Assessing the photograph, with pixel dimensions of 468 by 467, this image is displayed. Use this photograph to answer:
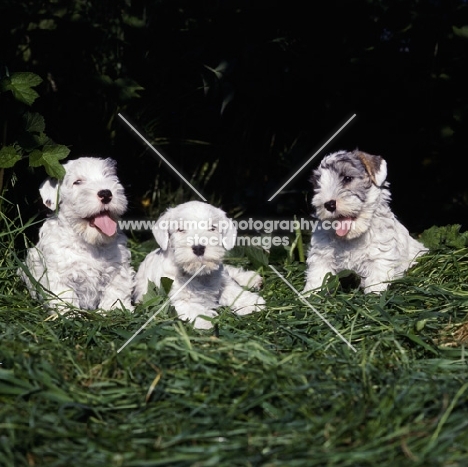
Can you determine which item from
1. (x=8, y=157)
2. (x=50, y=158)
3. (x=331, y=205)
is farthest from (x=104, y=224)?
(x=331, y=205)

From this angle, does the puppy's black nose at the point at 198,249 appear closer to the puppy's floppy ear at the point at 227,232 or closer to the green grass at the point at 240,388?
the puppy's floppy ear at the point at 227,232

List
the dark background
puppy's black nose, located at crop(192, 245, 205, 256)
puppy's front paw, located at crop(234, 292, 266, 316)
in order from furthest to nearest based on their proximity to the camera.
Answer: the dark background, puppy's front paw, located at crop(234, 292, 266, 316), puppy's black nose, located at crop(192, 245, 205, 256)

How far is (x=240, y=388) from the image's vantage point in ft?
14.7

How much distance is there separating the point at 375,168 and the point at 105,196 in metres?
2.28

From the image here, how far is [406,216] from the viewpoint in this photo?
9203 mm

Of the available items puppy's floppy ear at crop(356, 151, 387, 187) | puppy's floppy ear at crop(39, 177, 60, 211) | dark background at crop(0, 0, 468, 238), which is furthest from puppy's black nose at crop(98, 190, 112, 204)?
puppy's floppy ear at crop(356, 151, 387, 187)

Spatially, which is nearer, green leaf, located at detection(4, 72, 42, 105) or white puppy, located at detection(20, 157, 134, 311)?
white puppy, located at detection(20, 157, 134, 311)

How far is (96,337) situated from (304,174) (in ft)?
14.1

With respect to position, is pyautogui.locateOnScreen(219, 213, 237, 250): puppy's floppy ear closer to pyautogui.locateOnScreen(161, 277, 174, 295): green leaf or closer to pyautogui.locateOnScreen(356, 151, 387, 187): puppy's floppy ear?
pyautogui.locateOnScreen(161, 277, 174, 295): green leaf

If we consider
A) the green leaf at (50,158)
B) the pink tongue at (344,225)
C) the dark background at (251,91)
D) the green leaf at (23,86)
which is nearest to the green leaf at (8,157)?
the green leaf at (50,158)

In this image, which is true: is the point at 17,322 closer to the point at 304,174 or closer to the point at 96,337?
the point at 96,337

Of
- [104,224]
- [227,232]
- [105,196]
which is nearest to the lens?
[105,196]

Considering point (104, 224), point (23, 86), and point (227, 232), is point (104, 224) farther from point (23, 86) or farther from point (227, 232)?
point (23, 86)

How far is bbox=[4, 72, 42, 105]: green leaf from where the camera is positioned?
6.65 metres
